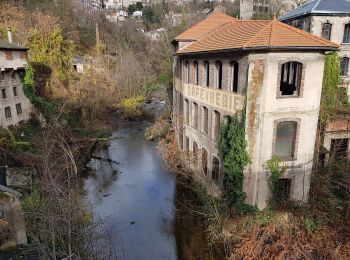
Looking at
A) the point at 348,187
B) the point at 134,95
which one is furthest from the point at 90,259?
the point at 134,95

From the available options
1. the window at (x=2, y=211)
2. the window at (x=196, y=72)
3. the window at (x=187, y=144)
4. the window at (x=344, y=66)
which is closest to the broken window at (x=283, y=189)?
the window at (x=196, y=72)

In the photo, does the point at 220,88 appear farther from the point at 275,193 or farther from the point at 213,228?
the point at 213,228

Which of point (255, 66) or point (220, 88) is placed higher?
point (255, 66)

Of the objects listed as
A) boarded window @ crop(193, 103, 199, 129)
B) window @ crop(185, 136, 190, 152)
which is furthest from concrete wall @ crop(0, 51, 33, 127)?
boarded window @ crop(193, 103, 199, 129)

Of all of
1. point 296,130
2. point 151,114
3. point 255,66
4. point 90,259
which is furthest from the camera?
point 151,114

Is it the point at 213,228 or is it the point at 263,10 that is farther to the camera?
the point at 263,10

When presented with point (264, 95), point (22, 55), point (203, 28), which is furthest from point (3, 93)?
point (264, 95)
